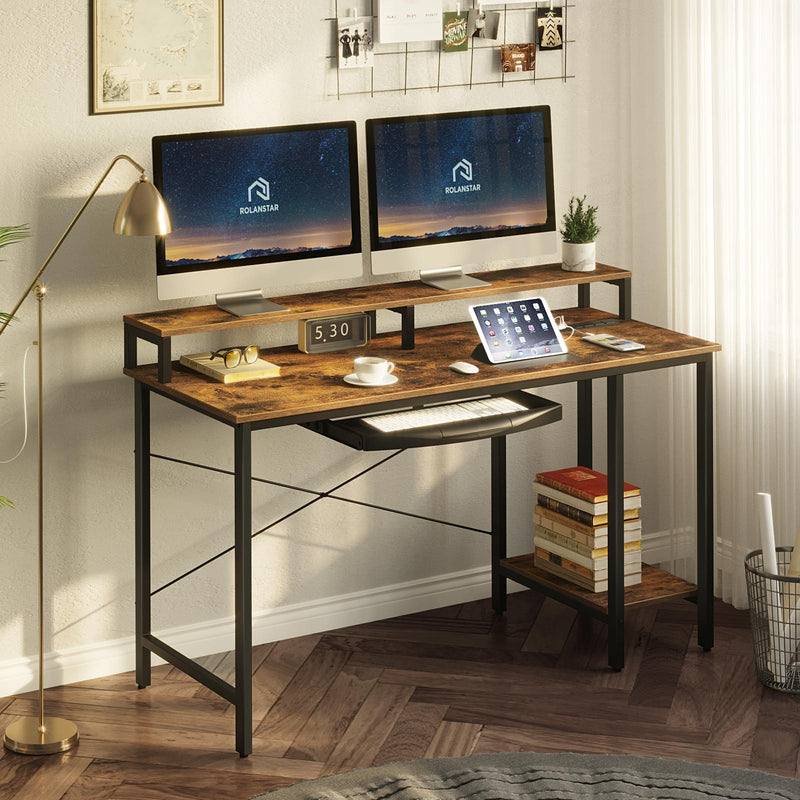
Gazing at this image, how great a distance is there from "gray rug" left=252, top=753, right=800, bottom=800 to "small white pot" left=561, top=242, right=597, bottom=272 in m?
1.32

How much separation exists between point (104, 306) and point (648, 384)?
167 cm

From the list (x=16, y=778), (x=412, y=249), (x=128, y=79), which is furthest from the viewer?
(x=412, y=249)

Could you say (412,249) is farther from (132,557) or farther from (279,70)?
(132,557)

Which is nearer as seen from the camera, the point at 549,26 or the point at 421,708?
the point at 421,708

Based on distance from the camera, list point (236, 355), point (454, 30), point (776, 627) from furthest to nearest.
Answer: point (454, 30) → point (776, 627) → point (236, 355)

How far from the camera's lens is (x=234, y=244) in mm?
3373

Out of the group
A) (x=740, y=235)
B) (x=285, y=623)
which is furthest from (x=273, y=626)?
(x=740, y=235)

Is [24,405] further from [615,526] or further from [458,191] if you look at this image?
[615,526]

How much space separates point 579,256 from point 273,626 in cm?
129

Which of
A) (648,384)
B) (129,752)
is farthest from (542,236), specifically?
(129,752)

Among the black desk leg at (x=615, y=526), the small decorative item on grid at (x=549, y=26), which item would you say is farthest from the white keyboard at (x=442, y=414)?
the small decorative item on grid at (x=549, y=26)

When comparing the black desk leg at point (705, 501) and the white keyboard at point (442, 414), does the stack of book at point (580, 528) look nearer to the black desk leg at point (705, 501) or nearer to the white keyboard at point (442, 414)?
the black desk leg at point (705, 501)

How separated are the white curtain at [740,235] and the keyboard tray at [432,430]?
79 cm

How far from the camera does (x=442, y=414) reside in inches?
130
